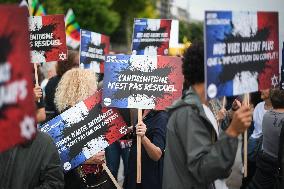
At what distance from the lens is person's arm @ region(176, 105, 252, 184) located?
281 centimetres

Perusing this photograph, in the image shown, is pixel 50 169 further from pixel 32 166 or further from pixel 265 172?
pixel 265 172

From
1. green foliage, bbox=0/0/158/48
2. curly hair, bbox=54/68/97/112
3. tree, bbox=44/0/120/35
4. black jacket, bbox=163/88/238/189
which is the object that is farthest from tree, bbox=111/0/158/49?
black jacket, bbox=163/88/238/189

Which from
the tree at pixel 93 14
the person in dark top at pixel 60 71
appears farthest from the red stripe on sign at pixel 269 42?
the tree at pixel 93 14

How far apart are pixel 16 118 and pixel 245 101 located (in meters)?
1.52

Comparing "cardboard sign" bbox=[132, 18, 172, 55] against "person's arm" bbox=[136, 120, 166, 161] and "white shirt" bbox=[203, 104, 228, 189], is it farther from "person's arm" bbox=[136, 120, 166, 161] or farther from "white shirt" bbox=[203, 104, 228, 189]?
"white shirt" bbox=[203, 104, 228, 189]

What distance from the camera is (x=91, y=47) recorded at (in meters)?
7.45

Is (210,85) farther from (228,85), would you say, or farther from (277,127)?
(277,127)

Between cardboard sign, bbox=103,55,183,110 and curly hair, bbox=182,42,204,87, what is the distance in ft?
3.84

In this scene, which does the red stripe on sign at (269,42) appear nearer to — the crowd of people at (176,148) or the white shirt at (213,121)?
the crowd of people at (176,148)

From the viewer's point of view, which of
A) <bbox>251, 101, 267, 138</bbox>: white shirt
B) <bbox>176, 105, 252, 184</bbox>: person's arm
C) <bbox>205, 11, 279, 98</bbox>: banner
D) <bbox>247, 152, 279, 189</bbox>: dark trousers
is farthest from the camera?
<bbox>251, 101, 267, 138</bbox>: white shirt

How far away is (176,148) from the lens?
3092mm

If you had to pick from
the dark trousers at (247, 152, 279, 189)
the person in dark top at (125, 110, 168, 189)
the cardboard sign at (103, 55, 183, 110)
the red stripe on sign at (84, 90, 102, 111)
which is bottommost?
the dark trousers at (247, 152, 279, 189)

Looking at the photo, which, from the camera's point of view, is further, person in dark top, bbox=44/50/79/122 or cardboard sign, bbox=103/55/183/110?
person in dark top, bbox=44/50/79/122

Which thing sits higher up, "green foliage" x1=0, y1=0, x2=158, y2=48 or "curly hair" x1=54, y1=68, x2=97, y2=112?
"green foliage" x1=0, y1=0, x2=158, y2=48
